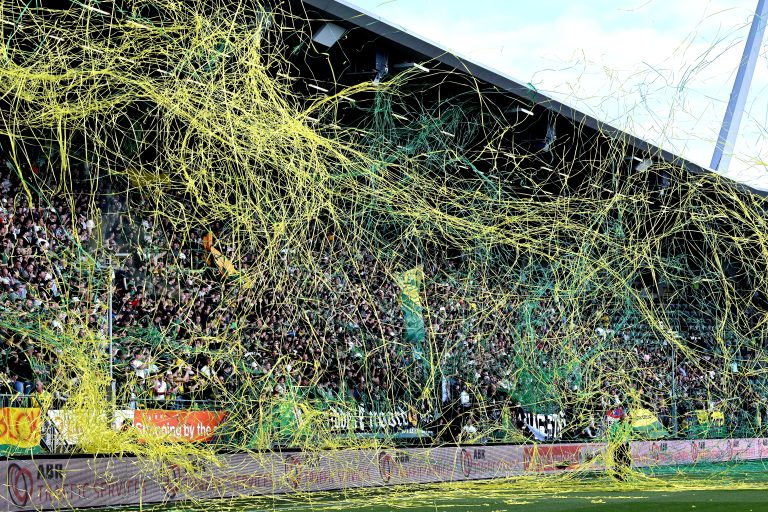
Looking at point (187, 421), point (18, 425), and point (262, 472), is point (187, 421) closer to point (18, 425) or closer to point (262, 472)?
point (18, 425)

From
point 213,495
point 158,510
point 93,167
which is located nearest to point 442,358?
point 93,167

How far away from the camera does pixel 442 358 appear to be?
18.0 metres

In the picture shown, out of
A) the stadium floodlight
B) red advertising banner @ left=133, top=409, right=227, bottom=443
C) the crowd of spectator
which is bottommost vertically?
red advertising banner @ left=133, top=409, right=227, bottom=443

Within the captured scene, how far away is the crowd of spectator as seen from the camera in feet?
42.5

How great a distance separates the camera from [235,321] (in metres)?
15.1

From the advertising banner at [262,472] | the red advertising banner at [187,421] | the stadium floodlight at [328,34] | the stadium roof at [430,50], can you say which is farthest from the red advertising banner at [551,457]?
the stadium floodlight at [328,34]

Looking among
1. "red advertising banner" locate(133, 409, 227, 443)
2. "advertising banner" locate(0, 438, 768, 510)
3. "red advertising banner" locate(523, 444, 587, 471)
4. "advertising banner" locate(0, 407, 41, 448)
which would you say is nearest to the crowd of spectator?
"red advertising banner" locate(133, 409, 227, 443)

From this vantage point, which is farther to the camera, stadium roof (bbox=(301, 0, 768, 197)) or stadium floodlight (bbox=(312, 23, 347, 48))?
stadium floodlight (bbox=(312, 23, 347, 48))

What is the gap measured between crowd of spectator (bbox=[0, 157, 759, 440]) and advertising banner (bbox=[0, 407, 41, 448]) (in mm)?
512

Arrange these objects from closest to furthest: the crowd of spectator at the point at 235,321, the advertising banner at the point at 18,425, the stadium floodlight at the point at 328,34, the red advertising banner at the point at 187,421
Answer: the advertising banner at the point at 18,425 → the red advertising banner at the point at 187,421 → the crowd of spectator at the point at 235,321 → the stadium floodlight at the point at 328,34

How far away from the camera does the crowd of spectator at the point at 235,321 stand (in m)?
12.9

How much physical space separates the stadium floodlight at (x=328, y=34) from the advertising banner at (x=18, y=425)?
22.3 feet

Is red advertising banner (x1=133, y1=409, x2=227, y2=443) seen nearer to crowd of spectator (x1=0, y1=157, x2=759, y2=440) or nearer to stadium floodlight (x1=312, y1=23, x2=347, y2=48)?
crowd of spectator (x1=0, y1=157, x2=759, y2=440)

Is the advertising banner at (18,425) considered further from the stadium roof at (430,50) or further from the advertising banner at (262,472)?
the stadium roof at (430,50)
